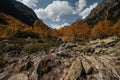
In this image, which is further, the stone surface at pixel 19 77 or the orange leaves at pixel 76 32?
the orange leaves at pixel 76 32

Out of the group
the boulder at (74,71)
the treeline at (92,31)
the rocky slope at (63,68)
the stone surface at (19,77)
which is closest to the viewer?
the boulder at (74,71)

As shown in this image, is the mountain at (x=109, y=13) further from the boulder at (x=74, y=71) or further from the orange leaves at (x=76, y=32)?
the boulder at (x=74, y=71)

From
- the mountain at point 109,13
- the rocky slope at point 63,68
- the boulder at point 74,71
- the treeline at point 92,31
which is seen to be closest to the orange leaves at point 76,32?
the treeline at point 92,31

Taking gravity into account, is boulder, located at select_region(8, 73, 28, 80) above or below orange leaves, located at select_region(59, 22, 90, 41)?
below

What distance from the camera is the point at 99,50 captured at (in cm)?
3525

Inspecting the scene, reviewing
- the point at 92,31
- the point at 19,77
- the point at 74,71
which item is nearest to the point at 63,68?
the point at 74,71

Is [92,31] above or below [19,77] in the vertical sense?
above

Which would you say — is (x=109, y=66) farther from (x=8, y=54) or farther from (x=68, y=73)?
(x=8, y=54)

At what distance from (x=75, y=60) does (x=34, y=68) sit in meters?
6.86

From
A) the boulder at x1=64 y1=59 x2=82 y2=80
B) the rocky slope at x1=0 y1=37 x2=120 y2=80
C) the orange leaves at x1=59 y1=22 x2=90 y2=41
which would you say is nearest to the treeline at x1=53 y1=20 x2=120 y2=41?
the orange leaves at x1=59 y1=22 x2=90 y2=41

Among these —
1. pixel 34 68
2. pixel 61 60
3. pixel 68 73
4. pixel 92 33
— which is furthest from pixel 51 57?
pixel 92 33

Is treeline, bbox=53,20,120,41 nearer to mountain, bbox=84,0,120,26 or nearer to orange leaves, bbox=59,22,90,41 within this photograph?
orange leaves, bbox=59,22,90,41

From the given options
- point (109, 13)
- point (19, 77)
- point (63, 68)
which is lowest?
point (19, 77)

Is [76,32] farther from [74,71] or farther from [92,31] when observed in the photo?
[74,71]
